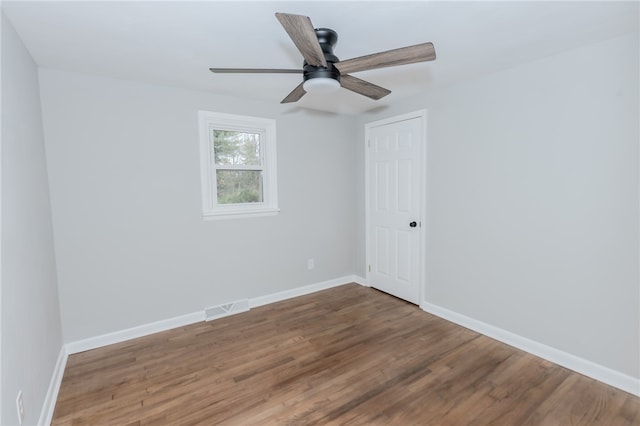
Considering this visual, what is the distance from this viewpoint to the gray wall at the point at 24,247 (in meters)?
1.40

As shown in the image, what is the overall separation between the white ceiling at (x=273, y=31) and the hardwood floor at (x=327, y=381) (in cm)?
236

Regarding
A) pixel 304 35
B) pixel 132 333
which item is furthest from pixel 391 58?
pixel 132 333

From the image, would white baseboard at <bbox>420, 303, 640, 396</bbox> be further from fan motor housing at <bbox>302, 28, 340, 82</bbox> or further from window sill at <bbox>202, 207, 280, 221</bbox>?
fan motor housing at <bbox>302, 28, 340, 82</bbox>

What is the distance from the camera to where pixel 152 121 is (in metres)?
2.77

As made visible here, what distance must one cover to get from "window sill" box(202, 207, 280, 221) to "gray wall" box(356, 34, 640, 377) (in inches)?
72.9

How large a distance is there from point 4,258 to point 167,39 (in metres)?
1.56

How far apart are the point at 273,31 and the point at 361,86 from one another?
684 millimetres

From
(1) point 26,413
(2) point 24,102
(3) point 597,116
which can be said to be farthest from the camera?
(3) point 597,116

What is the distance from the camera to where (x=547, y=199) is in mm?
2344

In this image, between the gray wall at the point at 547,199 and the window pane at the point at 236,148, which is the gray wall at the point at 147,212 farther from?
the gray wall at the point at 547,199

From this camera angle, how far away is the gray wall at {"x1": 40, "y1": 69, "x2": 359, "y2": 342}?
2479 mm

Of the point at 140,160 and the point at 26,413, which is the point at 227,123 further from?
the point at 26,413

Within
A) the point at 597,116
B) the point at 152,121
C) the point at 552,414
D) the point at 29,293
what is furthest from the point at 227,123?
the point at 552,414

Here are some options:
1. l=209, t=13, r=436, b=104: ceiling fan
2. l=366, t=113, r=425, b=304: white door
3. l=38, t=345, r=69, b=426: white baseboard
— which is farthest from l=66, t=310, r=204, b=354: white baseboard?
l=209, t=13, r=436, b=104: ceiling fan
